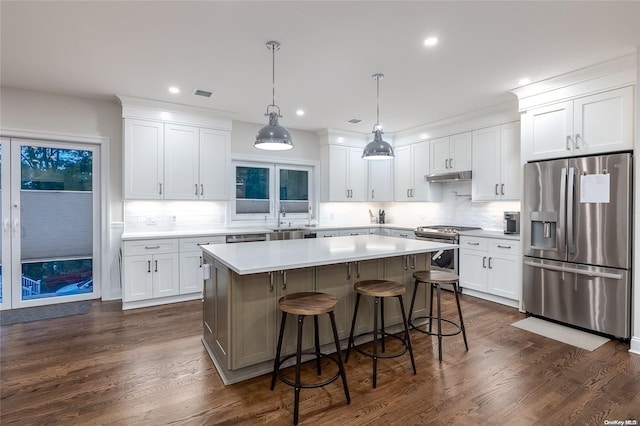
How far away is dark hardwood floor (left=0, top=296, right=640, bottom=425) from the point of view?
2.03 metres

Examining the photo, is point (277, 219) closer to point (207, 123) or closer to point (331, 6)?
point (207, 123)

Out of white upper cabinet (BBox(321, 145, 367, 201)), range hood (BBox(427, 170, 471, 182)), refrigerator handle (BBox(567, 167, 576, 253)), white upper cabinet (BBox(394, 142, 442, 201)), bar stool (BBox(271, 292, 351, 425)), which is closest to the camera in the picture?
bar stool (BBox(271, 292, 351, 425))

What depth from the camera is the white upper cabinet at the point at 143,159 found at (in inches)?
169

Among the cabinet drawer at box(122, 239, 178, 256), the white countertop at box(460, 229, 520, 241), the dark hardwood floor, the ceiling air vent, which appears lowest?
the dark hardwood floor

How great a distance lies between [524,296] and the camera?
386 cm

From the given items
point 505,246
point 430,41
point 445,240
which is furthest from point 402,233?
point 430,41

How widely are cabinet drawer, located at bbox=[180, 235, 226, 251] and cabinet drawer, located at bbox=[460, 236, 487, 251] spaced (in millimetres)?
3358

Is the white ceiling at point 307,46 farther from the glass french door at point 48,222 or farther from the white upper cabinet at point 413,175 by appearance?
the white upper cabinet at point 413,175

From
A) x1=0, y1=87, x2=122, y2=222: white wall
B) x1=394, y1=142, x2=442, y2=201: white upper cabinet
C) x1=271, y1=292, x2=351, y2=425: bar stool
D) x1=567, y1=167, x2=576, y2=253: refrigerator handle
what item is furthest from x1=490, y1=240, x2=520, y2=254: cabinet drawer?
x1=0, y1=87, x2=122, y2=222: white wall

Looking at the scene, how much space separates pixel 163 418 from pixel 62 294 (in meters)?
3.35

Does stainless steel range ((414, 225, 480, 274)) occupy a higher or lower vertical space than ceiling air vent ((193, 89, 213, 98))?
lower

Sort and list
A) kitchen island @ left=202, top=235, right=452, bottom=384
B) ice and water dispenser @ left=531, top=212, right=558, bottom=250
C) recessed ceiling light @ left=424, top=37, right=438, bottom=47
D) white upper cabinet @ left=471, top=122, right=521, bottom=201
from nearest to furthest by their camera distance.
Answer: kitchen island @ left=202, top=235, right=452, bottom=384 → recessed ceiling light @ left=424, top=37, right=438, bottom=47 → ice and water dispenser @ left=531, top=212, right=558, bottom=250 → white upper cabinet @ left=471, top=122, right=521, bottom=201

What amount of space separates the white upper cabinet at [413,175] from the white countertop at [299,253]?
97.1 inches

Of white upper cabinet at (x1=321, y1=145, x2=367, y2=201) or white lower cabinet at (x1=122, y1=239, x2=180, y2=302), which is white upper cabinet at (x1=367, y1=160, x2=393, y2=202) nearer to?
white upper cabinet at (x1=321, y1=145, x2=367, y2=201)
